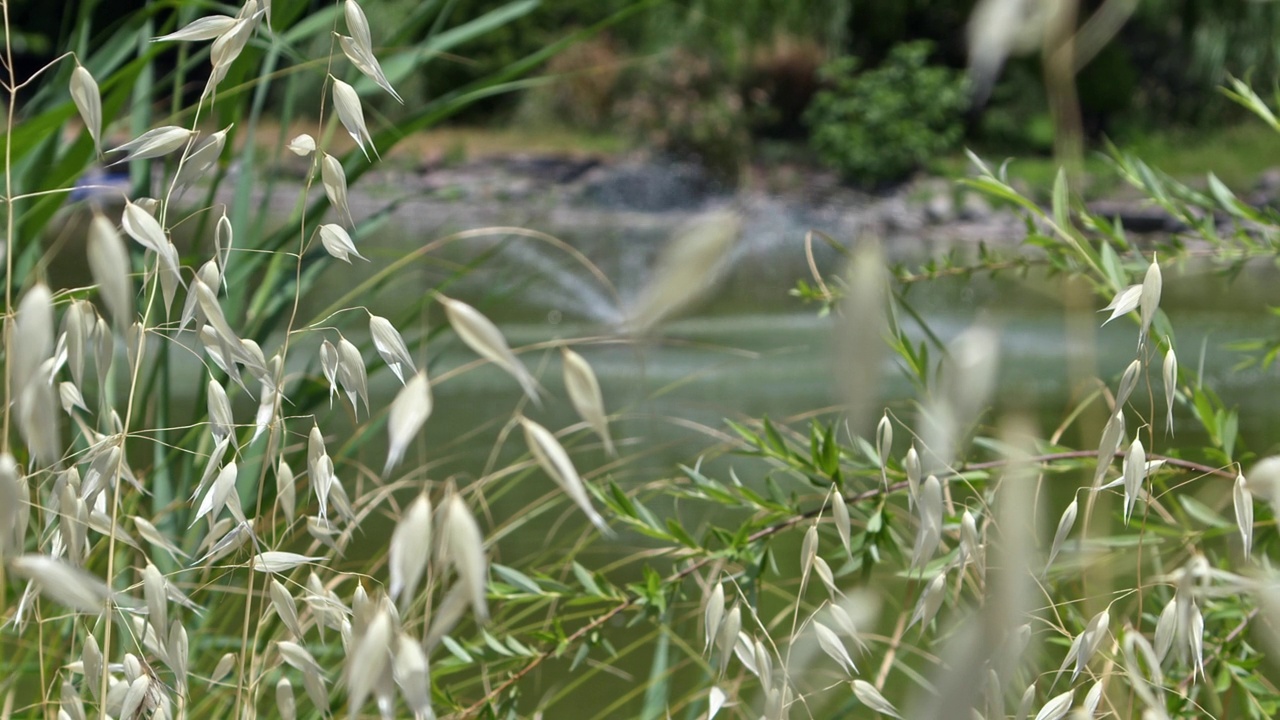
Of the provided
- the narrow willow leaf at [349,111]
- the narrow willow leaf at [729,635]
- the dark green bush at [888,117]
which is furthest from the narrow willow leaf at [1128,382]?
the dark green bush at [888,117]

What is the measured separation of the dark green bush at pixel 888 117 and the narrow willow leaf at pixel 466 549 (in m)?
5.24

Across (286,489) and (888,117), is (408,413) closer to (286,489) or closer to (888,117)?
(286,489)

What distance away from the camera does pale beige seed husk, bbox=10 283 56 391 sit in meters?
0.24

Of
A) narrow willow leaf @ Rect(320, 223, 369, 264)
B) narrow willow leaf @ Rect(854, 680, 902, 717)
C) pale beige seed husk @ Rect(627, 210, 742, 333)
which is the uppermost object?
pale beige seed husk @ Rect(627, 210, 742, 333)

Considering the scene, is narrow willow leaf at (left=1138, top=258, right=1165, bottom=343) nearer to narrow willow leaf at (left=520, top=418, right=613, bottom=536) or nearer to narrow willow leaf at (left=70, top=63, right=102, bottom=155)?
narrow willow leaf at (left=520, top=418, right=613, bottom=536)

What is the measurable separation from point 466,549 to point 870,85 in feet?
19.2

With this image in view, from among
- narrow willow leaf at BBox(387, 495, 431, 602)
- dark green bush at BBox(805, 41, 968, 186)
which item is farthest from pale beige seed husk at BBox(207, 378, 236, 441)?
dark green bush at BBox(805, 41, 968, 186)

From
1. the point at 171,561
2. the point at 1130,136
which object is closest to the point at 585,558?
the point at 171,561

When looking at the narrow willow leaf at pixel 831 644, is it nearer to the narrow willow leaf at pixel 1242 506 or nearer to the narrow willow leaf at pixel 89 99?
the narrow willow leaf at pixel 1242 506

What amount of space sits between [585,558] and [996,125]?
525cm

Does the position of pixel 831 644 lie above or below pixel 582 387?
below

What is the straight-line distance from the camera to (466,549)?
23 cm

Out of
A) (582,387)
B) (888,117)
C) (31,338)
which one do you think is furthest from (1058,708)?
(888,117)

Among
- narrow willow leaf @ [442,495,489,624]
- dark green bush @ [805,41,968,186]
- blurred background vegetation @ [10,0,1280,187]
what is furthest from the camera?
blurred background vegetation @ [10,0,1280,187]
